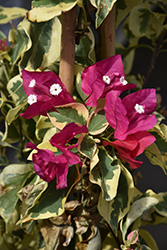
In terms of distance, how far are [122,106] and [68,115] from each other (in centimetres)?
10

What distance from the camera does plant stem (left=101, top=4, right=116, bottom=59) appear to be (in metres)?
0.56

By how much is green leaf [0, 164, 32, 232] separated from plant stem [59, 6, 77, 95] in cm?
24

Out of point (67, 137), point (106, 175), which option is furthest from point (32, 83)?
point (106, 175)

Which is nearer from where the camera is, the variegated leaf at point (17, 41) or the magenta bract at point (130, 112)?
the magenta bract at point (130, 112)

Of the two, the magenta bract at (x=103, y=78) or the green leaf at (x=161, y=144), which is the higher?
the magenta bract at (x=103, y=78)

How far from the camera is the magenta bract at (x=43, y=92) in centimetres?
50

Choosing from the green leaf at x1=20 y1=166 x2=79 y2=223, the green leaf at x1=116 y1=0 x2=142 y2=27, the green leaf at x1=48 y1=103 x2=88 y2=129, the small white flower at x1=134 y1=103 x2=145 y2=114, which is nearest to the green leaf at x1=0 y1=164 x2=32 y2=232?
the green leaf at x1=20 y1=166 x2=79 y2=223

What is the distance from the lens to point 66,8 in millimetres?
437

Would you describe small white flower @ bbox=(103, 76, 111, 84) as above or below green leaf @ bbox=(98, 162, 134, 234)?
above

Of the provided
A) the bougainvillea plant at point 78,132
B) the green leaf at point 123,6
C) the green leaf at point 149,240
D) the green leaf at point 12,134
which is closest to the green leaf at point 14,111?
the bougainvillea plant at point 78,132

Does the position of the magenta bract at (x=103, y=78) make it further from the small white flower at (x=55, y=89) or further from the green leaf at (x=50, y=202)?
the green leaf at (x=50, y=202)

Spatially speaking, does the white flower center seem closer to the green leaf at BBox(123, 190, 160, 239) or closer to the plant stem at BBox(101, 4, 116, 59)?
the plant stem at BBox(101, 4, 116, 59)

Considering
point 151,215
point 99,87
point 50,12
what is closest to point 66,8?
point 50,12

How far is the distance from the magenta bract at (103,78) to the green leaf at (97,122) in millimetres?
19
